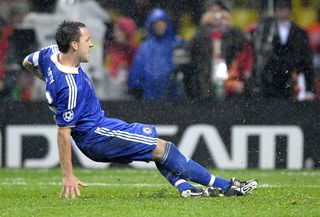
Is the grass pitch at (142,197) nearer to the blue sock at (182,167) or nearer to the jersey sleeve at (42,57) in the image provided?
the blue sock at (182,167)

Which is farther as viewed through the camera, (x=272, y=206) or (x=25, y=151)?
(x=25, y=151)

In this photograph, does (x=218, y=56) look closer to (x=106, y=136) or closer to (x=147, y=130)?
(x=147, y=130)

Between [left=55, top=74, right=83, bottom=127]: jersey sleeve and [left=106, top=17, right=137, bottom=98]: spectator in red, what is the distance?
16.4ft

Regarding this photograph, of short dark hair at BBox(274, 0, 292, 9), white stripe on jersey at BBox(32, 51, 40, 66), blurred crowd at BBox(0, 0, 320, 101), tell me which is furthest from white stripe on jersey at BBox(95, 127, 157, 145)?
short dark hair at BBox(274, 0, 292, 9)

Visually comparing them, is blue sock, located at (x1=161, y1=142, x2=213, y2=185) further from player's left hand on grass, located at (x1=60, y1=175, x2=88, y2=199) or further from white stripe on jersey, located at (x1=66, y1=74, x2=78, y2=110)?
white stripe on jersey, located at (x1=66, y1=74, x2=78, y2=110)

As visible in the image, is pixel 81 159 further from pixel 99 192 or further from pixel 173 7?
pixel 99 192

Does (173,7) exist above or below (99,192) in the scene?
above

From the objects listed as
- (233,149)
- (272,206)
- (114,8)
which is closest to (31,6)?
(114,8)

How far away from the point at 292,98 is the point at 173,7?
220 cm

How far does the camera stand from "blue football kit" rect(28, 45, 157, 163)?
902 centimetres

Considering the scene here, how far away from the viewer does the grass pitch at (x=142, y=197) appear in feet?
26.5

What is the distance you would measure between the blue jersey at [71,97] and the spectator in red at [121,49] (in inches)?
189

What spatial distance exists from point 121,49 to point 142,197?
5.03 metres

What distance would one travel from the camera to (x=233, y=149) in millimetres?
13656
